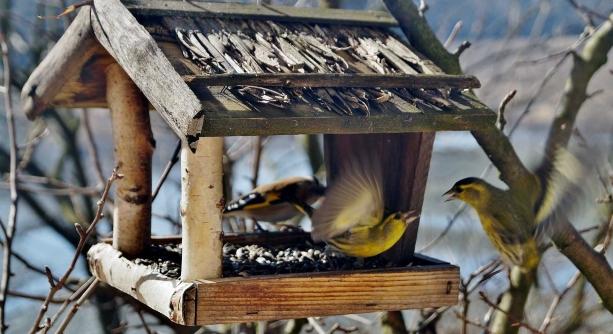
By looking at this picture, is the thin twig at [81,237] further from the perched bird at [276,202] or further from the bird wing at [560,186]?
the bird wing at [560,186]

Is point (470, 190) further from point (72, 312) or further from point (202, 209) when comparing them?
point (72, 312)

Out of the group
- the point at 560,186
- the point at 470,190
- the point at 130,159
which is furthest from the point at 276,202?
the point at 560,186

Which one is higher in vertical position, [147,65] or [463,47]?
[463,47]

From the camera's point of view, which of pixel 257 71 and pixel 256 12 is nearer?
pixel 257 71

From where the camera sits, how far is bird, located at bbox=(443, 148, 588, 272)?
10.6ft

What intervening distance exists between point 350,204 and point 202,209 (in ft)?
1.91

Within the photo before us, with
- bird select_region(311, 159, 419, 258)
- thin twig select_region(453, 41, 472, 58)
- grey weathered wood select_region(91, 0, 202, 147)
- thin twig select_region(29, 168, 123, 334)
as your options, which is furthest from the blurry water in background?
thin twig select_region(29, 168, 123, 334)

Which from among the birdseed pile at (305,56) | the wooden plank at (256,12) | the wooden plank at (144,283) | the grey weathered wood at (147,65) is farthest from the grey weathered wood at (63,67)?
the wooden plank at (144,283)

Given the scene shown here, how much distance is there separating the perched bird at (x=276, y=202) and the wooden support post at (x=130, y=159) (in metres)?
0.44

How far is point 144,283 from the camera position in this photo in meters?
2.84

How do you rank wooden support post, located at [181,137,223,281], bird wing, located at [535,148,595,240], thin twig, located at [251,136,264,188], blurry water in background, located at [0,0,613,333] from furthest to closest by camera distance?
blurry water in background, located at [0,0,613,333], thin twig, located at [251,136,264,188], bird wing, located at [535,148,595,240], wooden support post, located at [181,137,223,281]

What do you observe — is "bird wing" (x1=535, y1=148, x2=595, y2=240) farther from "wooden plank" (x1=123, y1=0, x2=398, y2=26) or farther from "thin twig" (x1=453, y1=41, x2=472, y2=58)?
"wooden plank" (x1=123, y1=0, x2=398, y2=26)

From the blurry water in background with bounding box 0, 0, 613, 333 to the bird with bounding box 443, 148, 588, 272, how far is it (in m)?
0.55

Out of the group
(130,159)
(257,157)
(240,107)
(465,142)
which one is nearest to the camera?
(240,107)
